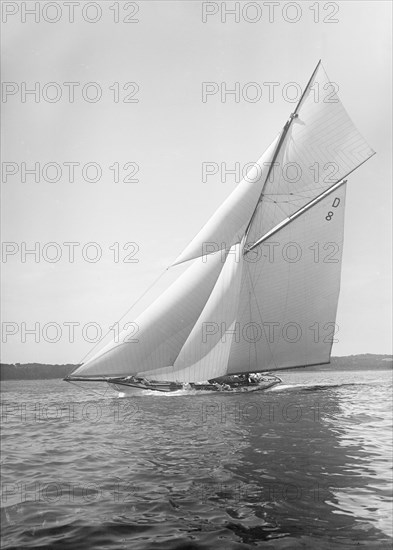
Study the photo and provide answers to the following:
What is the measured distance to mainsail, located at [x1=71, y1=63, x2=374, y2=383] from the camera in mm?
26562

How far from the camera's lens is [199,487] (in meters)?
7.60

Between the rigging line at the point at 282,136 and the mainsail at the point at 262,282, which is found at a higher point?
the rigging line at the point at 282,136

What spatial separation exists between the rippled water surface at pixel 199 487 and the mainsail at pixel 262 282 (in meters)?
12.0

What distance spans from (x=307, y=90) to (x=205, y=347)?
711 inches

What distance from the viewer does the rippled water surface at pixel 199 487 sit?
218 inches

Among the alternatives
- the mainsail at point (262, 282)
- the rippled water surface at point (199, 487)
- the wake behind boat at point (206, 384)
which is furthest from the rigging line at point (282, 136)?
the rippled water surface at point (199, 487)

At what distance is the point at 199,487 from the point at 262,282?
2263 cm

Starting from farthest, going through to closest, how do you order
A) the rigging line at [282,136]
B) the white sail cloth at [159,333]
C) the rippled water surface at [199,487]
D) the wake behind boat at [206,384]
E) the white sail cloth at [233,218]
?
1. the rigging line at [282,136]
2. the wake behind boat at [206,384]
3. the white sail cloth at [233,218]
4. the white sail cloth at [159,333]
5. the rippled water surface at [199,487]

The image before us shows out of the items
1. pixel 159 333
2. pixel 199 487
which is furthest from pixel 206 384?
pixel 199 487

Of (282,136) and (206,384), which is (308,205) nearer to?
(282,136)

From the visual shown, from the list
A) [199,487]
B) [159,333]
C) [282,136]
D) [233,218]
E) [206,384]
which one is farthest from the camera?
[206,384]

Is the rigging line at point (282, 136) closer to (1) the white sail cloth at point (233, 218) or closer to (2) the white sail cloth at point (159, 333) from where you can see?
(1) the white sail cloth at point (233, 218)

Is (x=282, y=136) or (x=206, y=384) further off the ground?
(x=282, y=136)

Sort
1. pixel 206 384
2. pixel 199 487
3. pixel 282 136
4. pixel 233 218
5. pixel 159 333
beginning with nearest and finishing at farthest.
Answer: pixel 199 487 < pixel 159 333 < pixel 233 218 < pixel 282 136 < pixel 206 384
